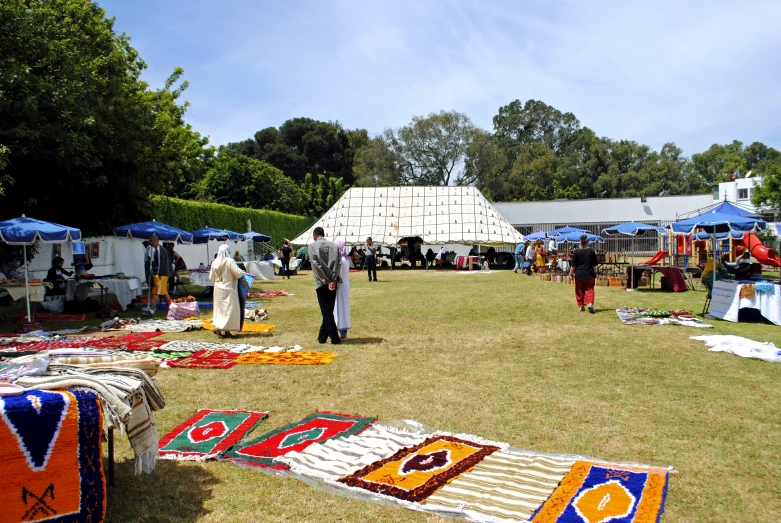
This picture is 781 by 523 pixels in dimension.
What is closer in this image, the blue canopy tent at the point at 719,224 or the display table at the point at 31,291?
the display table at the point at 31,291

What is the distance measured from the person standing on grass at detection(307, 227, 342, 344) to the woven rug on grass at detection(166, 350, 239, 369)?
58.7 inches

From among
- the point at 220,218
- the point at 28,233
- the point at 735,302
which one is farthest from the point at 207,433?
the point at 220,218

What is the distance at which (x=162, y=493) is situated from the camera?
356 cm

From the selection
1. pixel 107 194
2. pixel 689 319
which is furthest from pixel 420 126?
pixel 689 319

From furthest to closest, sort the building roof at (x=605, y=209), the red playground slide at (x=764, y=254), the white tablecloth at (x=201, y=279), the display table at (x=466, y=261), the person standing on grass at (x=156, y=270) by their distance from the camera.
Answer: the building roof at (x=605, y=209) < the display table at (x=466, y=261) < the white tablecloth at (x=201, y=279) < the person standing on grass at (x=156, y=270) < the red playground slide at (x=764, y=254)

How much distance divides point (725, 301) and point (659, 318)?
1.59 m

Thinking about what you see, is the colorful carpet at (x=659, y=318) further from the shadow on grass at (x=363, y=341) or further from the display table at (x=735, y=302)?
the shadow on grass at (x=363, y=341)

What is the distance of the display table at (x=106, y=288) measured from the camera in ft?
41.8

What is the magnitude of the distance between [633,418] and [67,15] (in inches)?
654

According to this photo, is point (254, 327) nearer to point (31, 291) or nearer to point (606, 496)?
point (31, 291)

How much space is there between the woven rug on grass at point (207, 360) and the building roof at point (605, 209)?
3855 centimetres

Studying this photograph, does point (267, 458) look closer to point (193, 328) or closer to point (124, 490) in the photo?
point (124, 490)

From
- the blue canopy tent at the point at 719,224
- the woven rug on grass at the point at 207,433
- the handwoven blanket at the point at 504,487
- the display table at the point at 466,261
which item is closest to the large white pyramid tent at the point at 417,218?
the display table at the point at 466,261

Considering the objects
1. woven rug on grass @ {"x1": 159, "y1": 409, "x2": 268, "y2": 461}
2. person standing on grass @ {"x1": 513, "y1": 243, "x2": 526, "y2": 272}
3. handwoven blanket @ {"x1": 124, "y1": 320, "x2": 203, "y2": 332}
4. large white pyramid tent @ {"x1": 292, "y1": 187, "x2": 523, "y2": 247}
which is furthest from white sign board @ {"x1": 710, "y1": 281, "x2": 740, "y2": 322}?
large white pyramid tent @ {"x1": 292, "y1": 187, "x2": 523, "y2": 247}
